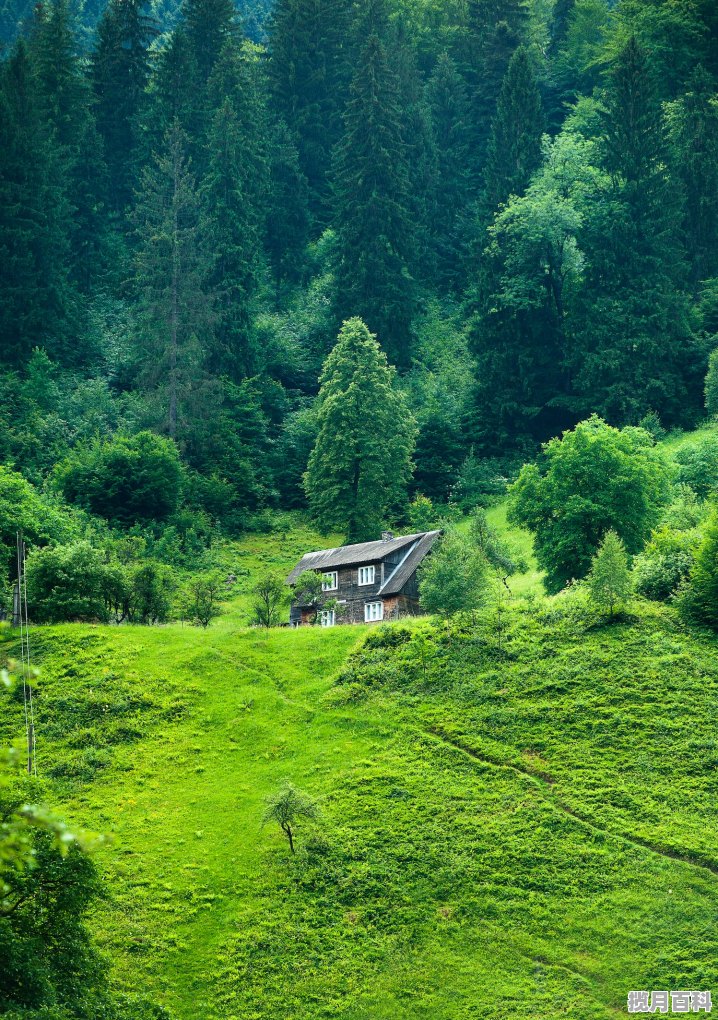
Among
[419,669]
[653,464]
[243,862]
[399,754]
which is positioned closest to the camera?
[243,862]

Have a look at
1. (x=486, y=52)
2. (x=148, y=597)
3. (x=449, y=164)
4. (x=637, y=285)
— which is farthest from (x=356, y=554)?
(x=486, y=52)

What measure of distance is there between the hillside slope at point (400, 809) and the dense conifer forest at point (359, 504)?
6.7 inches

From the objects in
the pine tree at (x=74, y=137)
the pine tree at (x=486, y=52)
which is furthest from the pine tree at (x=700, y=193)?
the pine tree at (x=74, y=137)

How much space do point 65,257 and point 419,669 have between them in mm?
61793

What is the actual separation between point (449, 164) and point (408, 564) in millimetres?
57814

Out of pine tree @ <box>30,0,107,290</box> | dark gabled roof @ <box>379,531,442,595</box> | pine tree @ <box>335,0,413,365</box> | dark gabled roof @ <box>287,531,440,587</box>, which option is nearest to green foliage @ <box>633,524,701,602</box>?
dark gabled roof @ <box>379,531,442,595</box>

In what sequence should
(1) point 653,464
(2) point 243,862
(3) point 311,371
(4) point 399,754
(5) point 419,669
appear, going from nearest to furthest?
(2) point 243,862
(4) point 399,754
(5) point 419,669
(1) point 653,464
(3) point 311,371

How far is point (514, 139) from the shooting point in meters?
118

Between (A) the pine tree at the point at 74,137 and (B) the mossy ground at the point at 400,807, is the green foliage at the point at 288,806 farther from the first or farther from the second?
(A) the pine tree at the point at 74,137

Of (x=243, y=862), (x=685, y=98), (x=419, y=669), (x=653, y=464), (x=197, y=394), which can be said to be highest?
(x=685, y=98)

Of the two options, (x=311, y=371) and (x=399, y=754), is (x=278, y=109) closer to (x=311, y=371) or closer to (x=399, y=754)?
(x=311, y=371)

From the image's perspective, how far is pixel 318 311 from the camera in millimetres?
115812

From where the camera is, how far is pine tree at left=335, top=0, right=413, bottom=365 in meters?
112

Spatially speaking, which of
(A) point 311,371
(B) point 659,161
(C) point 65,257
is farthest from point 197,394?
(B) point 659,161
